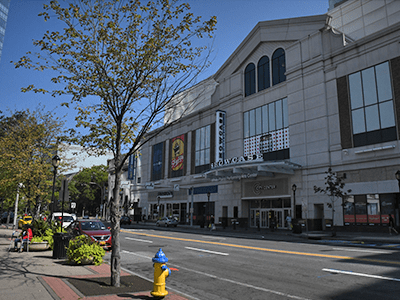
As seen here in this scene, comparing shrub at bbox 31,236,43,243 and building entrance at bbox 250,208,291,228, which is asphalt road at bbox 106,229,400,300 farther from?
building entrance at bbox 250,208,291,228

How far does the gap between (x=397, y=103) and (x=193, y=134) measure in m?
31.7

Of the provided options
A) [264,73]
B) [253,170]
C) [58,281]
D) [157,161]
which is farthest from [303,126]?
[157,161]

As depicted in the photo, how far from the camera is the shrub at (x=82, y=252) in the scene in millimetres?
10859

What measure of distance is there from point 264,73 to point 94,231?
3118 centimetres

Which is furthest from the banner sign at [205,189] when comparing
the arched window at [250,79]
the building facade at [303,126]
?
the arched window at [250,79]

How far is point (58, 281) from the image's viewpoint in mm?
8219

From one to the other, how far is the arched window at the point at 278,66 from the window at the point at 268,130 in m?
2.96

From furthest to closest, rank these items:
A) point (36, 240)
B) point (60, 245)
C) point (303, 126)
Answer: point (303, 126) < point (36, 240) < point (60, 245)

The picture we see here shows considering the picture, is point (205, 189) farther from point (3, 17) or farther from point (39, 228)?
point (3, 17)

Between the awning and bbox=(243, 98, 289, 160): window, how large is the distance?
2.65 m

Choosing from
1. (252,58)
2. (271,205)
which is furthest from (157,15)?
(252,58)

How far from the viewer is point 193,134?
173 feet

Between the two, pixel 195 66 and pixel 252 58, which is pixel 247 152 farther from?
pixel 195 66

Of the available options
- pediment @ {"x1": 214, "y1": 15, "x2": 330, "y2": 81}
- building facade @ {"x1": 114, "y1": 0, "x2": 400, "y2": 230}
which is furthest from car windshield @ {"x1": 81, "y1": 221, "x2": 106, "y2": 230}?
pediment @ {"x1": 214, "y1": 15, "x2": 330, "y2": 81}
